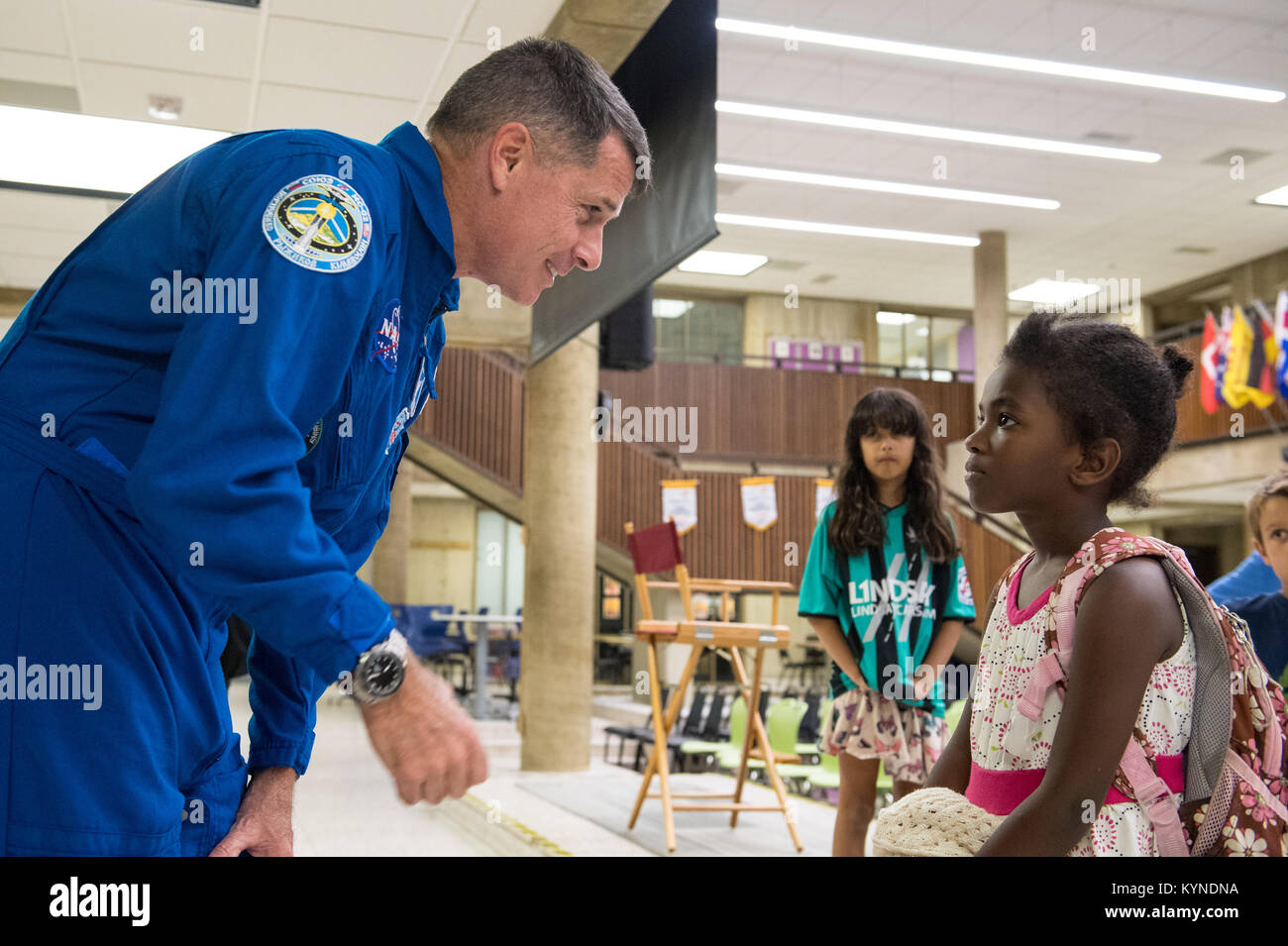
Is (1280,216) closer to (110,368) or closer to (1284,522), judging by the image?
(1284,522)

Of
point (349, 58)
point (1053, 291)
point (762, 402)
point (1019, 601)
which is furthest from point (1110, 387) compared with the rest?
point (1053, 291)

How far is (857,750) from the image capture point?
130 inches

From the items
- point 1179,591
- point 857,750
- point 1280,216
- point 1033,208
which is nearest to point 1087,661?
point 1179,591

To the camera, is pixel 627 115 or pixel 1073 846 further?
pixel 627 115

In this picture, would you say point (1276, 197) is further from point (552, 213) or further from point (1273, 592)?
point (552, 213)

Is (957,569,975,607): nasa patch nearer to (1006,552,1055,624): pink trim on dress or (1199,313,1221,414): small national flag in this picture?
(1006,552,1055,624): pink trim on dress

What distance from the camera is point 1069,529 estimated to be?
1.47m

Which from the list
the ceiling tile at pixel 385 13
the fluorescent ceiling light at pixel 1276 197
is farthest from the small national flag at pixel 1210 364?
the ceiling tile at pixel 385 13

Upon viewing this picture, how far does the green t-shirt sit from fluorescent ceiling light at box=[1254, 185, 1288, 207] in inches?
513

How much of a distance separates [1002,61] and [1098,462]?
9.86 m

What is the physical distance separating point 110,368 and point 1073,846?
3.62 ft

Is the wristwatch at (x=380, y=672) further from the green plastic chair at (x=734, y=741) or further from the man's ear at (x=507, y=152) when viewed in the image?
the green plastic chair at (x=734, y=741)

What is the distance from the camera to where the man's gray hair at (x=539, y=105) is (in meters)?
1.26

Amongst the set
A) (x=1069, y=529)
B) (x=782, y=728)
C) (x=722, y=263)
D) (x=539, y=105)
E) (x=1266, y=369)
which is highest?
(x=722, y=263)
